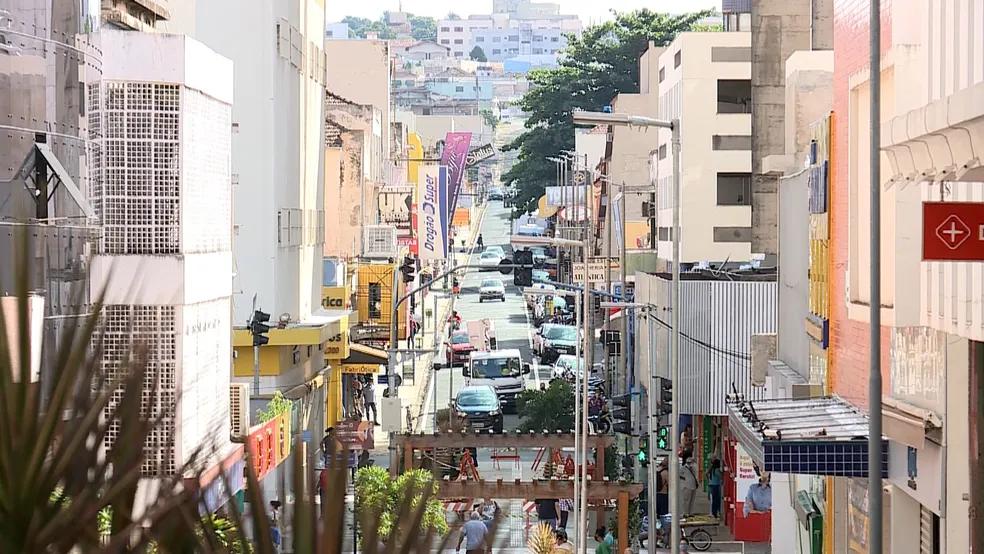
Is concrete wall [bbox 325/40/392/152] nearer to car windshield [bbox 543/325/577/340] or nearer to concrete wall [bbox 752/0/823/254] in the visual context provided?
car windshield [bbox 543/325/577/340]

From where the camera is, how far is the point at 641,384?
51188 mm

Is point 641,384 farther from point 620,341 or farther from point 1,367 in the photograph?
point 1,367

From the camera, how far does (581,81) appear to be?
9631 centimetres

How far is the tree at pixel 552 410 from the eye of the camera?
45.0 m


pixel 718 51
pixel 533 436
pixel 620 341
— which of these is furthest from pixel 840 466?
pixel 620 341

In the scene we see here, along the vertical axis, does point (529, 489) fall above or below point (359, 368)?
below

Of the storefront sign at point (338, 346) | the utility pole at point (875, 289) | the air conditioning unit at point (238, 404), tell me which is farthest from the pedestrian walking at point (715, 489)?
the utility pole at point (875, 289)

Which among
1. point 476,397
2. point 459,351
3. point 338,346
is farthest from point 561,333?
point 338,346

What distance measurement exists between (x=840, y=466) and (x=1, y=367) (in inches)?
551

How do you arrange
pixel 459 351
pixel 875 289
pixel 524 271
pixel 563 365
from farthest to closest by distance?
pixel 459 351 < pixel 563 365 < pixel 524 271 < pixel 875 289

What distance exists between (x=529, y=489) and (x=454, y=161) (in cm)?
3859

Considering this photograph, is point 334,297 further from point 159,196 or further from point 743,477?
point 159,196

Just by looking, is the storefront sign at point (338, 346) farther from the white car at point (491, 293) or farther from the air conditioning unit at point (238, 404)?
the white car at point (491, 293)

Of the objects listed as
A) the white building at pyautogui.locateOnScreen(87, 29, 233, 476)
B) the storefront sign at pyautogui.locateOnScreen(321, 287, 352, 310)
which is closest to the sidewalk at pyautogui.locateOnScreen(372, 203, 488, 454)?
the storefront sign at pyautogui.locateOnScreen(321, 287, 352, 310)
